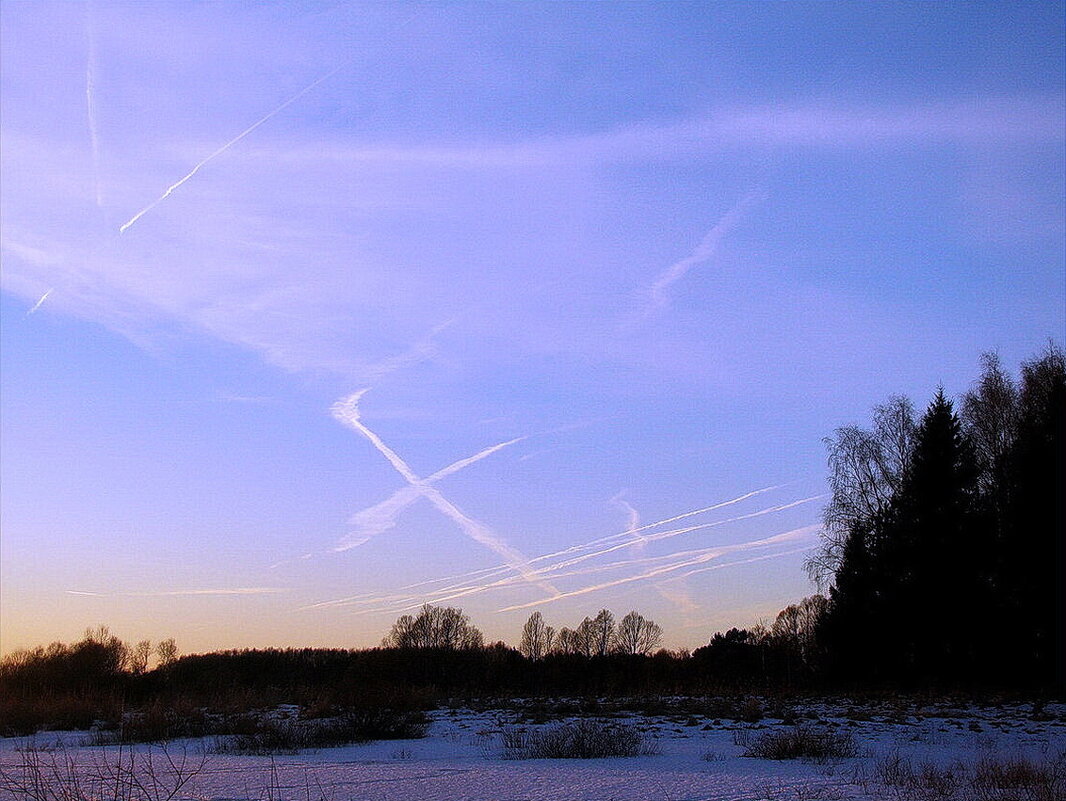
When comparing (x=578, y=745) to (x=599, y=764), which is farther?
(x=578, y=745)

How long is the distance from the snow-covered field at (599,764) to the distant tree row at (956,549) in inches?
512

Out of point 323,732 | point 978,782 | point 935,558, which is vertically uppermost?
point 935,558

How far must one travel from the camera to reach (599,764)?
632 inches


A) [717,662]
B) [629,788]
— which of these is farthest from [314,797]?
[717,662]

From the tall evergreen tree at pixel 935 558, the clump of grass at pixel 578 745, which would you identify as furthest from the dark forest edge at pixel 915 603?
the clump of grass at pixel 578 745

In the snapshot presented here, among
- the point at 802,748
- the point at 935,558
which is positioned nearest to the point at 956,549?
the point at 935,558

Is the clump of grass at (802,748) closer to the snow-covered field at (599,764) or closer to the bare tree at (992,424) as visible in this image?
the snow-covered field at (599,764)

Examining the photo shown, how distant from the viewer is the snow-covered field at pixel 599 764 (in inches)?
476

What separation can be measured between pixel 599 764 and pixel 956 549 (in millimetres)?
30226

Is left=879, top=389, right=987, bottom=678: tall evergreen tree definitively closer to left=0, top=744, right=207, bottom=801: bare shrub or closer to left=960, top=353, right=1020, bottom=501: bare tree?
left=960, top=353, right=1020, bottom=501: bare tree

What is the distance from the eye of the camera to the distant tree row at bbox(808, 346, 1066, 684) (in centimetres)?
3903

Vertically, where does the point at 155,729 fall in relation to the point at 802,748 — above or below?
above

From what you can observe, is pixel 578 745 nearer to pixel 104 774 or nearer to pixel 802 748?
pixel 802 748

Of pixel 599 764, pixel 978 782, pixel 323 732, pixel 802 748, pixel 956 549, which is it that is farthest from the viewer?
pixel 956 549
